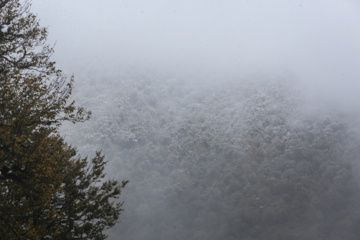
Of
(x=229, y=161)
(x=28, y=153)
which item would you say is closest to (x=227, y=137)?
(x=229, y=161)

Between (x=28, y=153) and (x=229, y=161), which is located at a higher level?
(x=229, y=161)

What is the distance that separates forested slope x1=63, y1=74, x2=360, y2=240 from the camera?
44406mm

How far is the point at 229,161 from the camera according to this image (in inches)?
2012

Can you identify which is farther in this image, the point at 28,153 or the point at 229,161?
the point at 229,161

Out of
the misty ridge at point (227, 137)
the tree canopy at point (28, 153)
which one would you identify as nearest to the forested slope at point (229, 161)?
the misty ridge at point (227, 137)

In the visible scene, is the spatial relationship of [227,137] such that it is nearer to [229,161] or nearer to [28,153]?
[229,161]

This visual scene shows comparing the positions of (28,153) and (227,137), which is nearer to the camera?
(28,153)

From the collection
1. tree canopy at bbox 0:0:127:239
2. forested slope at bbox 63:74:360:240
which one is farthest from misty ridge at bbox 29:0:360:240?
tree canopy at bbox 0:0:127:239

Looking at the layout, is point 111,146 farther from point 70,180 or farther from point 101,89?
point 70,180

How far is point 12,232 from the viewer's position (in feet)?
28.7

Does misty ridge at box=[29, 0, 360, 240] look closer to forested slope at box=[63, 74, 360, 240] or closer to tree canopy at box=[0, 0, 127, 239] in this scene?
forested slope at box=[63, 74, 360, 240]

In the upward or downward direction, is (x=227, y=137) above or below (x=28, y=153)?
above

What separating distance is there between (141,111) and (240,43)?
4293 centimetres

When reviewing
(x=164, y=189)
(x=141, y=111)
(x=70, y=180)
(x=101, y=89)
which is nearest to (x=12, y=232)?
(x=70, y=180)
